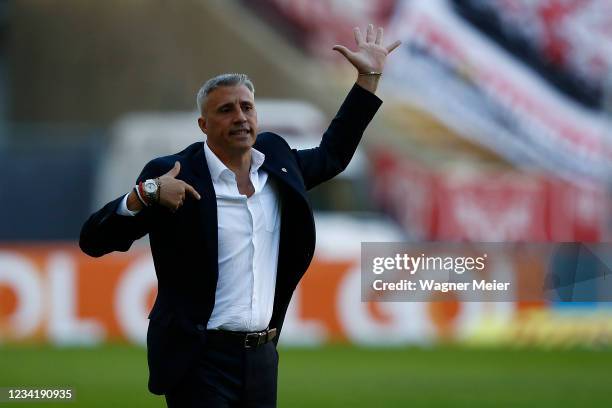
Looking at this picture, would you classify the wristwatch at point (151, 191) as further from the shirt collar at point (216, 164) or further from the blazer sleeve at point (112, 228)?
the shirt collar at point (216, 164)

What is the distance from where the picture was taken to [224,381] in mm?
4297

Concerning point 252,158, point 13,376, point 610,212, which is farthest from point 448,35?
point 252,158

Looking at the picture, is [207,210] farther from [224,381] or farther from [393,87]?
[393,87]

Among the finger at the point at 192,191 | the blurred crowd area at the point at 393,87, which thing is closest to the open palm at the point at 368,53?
the finger at the point at 192,191

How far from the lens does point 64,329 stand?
519 inches

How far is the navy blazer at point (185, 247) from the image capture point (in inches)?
165

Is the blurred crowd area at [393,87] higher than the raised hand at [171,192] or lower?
higher

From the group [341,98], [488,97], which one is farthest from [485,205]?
[341,98]

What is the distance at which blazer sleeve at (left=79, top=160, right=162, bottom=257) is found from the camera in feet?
13.6

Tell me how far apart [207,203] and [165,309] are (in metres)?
0.37

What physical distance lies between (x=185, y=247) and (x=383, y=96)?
13.6m

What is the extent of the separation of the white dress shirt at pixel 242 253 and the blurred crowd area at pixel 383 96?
40.0 feet

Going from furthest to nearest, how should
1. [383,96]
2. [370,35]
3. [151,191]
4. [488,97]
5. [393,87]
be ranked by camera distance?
[488,97], [393,87], [383,96], [370,35], [151,191]

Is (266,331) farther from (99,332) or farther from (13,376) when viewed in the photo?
(99,332)
